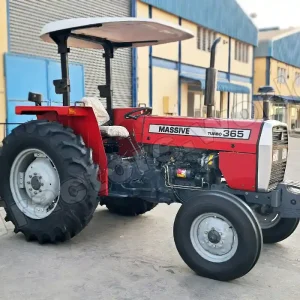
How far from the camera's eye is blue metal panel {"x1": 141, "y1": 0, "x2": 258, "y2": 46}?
16.9 m

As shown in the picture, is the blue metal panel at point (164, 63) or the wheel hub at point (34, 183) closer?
the wheel hub at point (34, 183)

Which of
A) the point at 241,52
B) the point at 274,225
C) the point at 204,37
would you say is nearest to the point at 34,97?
the point at 274,225

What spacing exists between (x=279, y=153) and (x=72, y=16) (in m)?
9.89

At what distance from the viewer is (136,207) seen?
17.0ft

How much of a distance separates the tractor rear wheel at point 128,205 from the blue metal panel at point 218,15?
11387 mm

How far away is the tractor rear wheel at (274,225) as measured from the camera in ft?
13.9

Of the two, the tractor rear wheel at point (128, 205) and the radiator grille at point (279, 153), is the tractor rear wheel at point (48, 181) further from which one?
the radiator grille at point (279, 153)

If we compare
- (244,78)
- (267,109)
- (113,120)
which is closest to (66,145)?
(113,120)

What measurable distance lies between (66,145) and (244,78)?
23567mm

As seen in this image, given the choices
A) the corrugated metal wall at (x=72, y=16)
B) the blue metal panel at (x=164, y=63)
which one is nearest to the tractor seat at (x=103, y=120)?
the corrugated metal wall at (x=72, y=16)

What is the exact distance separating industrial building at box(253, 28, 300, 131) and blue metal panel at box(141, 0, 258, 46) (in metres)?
2.40

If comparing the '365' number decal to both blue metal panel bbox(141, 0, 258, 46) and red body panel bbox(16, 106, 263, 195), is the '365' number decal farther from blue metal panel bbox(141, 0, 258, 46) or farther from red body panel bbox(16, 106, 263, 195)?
blue metal panel bbox(141, 0, 258, 46)

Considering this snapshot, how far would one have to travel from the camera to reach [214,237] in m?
3.45

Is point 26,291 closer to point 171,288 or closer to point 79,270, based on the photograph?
point 79,270
